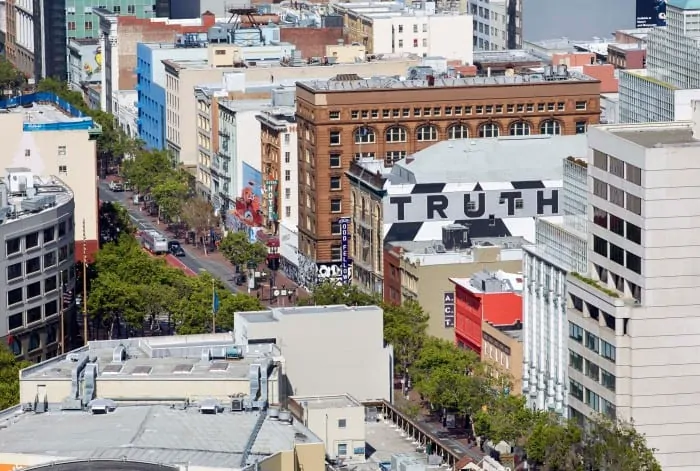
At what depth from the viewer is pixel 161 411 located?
5527 inches

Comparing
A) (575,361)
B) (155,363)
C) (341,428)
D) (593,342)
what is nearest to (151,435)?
(341,428)

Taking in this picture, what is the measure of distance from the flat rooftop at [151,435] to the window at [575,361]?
147 feet

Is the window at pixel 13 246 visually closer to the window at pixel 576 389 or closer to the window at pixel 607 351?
the window at pixel 576 389

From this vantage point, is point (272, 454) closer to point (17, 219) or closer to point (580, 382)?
point (580, 382)

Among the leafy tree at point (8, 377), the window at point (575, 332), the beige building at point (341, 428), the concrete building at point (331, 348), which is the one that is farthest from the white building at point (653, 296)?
the leafy tree at point (8, 377)

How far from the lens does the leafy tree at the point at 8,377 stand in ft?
559

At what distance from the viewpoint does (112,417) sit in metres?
139

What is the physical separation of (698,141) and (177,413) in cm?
4734

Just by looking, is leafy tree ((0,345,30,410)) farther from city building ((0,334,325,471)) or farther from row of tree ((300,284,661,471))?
row of tree ((300,284,661,471))

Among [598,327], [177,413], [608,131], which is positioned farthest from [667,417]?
[177,413]

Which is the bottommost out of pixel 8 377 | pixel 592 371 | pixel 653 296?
pixel 8 377

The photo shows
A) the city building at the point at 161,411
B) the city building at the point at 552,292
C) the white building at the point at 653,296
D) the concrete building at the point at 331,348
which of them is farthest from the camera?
the city building at the point at 552,292

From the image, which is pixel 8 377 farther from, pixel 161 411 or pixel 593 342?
pixel 161 411

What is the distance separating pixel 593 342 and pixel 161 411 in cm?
4461
